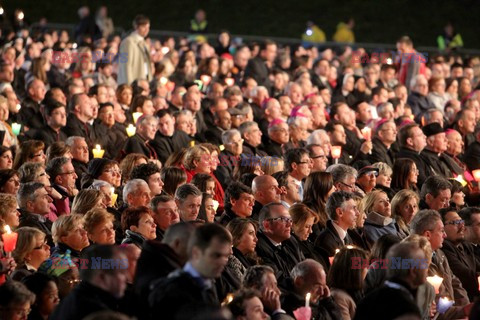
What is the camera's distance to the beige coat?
50.5ft

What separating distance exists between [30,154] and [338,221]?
280cm

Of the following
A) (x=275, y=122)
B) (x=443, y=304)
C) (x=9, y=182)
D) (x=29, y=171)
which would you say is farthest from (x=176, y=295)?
(x=275, y=122)

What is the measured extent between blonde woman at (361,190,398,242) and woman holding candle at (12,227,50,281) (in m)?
2.88

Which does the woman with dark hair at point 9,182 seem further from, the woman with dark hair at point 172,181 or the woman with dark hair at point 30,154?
the woman with dark hair at point 172,181

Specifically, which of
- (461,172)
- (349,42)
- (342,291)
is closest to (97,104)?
(461,172)

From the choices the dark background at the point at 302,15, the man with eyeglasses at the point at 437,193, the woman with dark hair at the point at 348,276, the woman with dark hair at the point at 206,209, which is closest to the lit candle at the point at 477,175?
the man with eyeglasses at the point at 437,193

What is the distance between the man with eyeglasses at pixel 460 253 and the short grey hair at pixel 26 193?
3.18 m

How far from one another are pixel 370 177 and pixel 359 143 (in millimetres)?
2975

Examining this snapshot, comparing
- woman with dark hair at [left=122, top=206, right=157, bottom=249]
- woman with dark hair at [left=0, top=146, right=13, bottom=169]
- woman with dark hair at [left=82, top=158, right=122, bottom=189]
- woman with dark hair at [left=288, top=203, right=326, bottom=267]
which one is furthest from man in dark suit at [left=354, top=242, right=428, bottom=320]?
woman with dark hair at [left=0, top=146, right=13, bottom=169]

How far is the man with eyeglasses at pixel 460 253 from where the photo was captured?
8367mm

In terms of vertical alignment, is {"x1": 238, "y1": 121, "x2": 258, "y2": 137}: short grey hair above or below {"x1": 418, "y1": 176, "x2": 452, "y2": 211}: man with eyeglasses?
above

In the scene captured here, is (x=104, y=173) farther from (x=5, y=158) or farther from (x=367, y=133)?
(x=367, y=133)

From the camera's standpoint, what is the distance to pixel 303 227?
8047 millimetres

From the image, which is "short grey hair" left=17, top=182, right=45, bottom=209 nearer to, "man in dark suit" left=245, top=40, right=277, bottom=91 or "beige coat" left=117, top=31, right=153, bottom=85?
"beige coat" left=117, top=31, right=153, bottom=85
